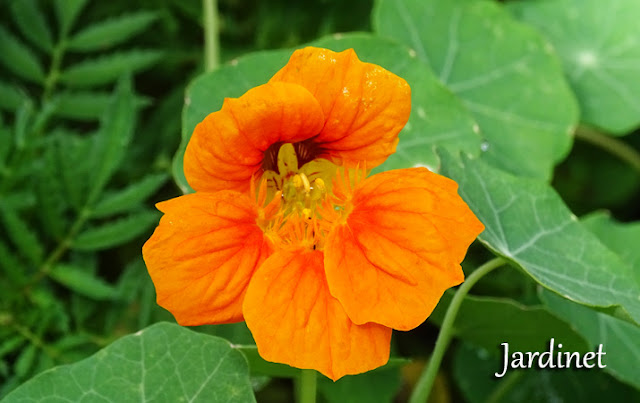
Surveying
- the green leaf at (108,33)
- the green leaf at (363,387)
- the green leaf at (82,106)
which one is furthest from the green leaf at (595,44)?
the green leaf at (82,106)

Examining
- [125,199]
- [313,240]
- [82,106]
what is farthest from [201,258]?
[82,106]

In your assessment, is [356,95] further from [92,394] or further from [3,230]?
[3,230]

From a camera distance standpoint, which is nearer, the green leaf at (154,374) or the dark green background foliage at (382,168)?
the green leaf at (154,374)

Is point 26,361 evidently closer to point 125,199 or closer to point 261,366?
point 125,199

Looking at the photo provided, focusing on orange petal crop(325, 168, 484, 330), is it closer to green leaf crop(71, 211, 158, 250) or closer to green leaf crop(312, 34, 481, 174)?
green leaf crop(312, 34, 481, 174)

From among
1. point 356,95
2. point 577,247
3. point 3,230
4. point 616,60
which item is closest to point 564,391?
point 577,247

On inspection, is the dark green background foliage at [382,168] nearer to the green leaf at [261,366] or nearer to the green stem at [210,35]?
the green leaf at [261,366]

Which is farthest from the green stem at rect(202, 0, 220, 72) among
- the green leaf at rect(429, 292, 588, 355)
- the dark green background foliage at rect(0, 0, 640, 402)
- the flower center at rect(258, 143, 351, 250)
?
the green leaf at rect(429, 292, 588, 355)

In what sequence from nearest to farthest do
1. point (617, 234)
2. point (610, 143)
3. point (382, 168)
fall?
point (382, 168) < point (617, 234) < point (610, 143)
